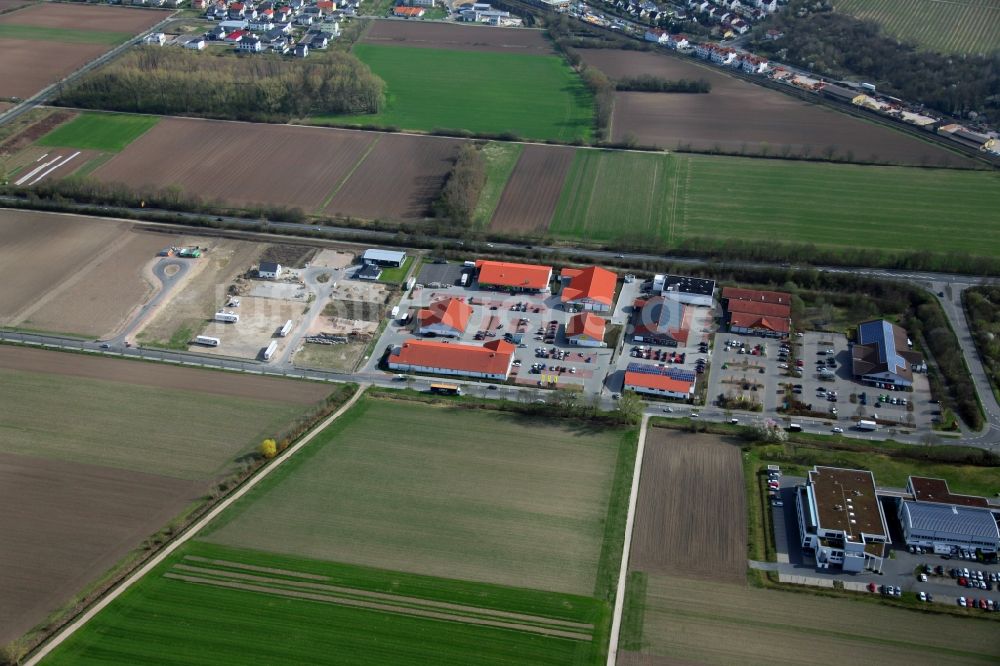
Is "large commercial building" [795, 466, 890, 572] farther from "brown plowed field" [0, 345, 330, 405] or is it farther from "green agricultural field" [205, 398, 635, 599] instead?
"brown plowed field" [0, 345, 330, 405]

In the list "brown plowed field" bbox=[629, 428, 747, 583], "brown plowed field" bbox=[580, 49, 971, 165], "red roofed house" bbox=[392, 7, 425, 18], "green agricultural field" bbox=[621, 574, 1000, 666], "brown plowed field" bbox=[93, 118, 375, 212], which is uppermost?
"red roofed house" bbox=[392, 7, 425, 18]

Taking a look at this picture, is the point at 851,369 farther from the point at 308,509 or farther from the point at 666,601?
the point at 308,509

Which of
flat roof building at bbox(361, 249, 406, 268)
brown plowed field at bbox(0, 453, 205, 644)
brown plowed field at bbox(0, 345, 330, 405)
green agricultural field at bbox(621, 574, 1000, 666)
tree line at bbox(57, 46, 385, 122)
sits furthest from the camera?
tree line at bbox(57, 46, 385, 122)

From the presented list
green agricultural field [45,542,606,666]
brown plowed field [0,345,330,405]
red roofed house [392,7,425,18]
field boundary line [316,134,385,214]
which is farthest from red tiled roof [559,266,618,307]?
red roofed house [392,7,425,18]

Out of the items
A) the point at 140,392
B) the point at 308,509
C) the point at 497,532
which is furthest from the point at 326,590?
the point at 140,392

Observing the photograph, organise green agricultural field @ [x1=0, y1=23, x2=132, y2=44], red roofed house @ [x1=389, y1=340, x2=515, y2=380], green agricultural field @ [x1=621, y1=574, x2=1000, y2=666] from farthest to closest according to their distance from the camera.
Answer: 1. green agricultural field @ [x1=0, y1=23, x2=132, y2=44]
2. red roofed house @ [x1=389, y1=340, x2=515, y2=380]
3. green agricultural field @ [x1=621, y1=574, x2=1000, y2=666]

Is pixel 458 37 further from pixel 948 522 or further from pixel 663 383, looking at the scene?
pixel 948 522
